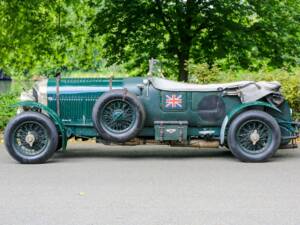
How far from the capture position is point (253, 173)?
836 cm

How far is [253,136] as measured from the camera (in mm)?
9258

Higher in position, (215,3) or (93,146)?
(215,3)

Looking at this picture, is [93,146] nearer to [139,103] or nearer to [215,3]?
[139,103]

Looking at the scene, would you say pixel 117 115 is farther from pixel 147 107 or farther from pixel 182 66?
pixel 182 66

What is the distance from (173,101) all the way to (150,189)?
7.79ft

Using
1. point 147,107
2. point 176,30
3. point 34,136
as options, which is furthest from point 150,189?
point 176,30

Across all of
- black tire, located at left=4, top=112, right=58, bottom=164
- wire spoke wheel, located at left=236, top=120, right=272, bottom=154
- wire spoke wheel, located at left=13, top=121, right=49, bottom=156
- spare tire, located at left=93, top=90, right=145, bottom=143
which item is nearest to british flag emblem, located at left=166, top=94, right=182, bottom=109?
spare tire, located at left=93, top=90, right=145, bottom=143

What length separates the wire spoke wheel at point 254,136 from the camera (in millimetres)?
9273

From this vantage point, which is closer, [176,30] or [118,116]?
[118,116]

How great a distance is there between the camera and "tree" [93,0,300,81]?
17.0 meters

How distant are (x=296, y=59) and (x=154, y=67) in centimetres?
870

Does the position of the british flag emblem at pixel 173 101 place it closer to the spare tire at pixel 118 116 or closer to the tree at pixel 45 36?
the spare tire at pixel 118 116

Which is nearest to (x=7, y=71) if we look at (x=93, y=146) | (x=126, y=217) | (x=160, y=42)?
(x=160, y=42)

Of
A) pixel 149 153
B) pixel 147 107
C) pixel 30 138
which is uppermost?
pixel 147 107
